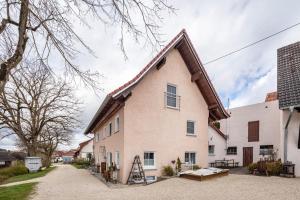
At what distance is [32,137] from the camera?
29.2 metres

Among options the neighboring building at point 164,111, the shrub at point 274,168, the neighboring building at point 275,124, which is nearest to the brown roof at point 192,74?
the neighboring building at point 164,111

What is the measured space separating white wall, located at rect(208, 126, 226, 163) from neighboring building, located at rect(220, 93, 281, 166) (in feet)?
0.89

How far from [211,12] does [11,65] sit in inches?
217

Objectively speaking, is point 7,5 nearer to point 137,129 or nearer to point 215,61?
point 137,129

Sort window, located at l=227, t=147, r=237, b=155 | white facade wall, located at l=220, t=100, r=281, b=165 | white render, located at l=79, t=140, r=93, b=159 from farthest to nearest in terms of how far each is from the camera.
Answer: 1. white render, located at l=79, t=140, r=93, b=159
2. window, located at l=227, t=147, r=237, b=155
3. white facade wall, located at l=220, t=100, r=281, b=165

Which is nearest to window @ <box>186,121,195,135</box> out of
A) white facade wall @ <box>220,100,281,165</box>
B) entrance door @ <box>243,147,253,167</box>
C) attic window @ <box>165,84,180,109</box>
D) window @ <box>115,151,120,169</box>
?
attic window @ <box>165,84,180,109</box>

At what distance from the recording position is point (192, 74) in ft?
58.2

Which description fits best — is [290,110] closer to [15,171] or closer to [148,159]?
[148,159]

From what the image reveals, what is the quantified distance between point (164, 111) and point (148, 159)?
2.98m

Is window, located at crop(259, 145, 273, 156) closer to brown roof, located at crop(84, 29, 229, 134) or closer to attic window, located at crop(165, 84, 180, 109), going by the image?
brown roof, located at crop(84, 29, 229, 134)

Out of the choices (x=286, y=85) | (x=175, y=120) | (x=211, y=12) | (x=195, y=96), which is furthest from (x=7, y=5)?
(x=286, y=85)

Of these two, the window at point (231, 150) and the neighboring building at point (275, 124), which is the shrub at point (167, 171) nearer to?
the neighboring building at point (275, 124)

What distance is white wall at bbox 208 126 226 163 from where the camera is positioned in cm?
2527

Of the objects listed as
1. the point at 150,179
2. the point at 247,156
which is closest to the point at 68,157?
the point at 247,156
